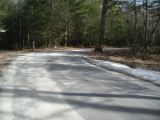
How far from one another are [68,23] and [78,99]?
5137 centimetres

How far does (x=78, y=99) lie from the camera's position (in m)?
9.97

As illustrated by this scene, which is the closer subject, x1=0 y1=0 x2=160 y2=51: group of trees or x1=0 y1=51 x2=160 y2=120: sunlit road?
x1=0 y1=51 x2=160 y2=120: sunlit road

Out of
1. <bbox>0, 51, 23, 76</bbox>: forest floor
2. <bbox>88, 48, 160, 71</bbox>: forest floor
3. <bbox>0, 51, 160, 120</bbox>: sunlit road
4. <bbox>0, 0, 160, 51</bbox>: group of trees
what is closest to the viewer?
<bbox>0, 51, 160, 120</bbox>: sunlit road

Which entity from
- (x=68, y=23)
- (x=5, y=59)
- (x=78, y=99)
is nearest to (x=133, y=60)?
(x=5, y=59)

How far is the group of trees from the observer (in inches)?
2205

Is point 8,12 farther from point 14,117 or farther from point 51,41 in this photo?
point 14,117

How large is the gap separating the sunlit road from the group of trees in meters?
35.4

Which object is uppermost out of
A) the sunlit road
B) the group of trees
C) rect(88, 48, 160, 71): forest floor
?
the group of trees

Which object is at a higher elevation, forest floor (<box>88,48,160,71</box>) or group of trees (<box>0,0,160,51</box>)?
group of trees (<box>0,0,160,51</box>)

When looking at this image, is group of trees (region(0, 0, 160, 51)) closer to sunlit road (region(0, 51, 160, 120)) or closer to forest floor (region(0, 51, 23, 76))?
forest floor (region(0, 51, 23, 76))

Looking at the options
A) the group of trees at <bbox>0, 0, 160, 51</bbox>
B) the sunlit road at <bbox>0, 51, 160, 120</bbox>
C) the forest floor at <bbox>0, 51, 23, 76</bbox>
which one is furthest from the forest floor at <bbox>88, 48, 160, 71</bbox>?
the group of trees at <bbox>0, 0, 160, 51</bbox>

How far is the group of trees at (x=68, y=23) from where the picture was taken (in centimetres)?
5600

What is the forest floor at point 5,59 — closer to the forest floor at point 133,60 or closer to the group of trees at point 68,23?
the forest floor at point 133,60

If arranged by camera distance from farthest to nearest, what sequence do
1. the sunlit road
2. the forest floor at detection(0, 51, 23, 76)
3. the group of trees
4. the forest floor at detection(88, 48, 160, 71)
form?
the group of trees < the forest floor at detection(88, 48, 160, 71) < the forest floor at detection(0, 51, 23, 76) < the sunlit road
